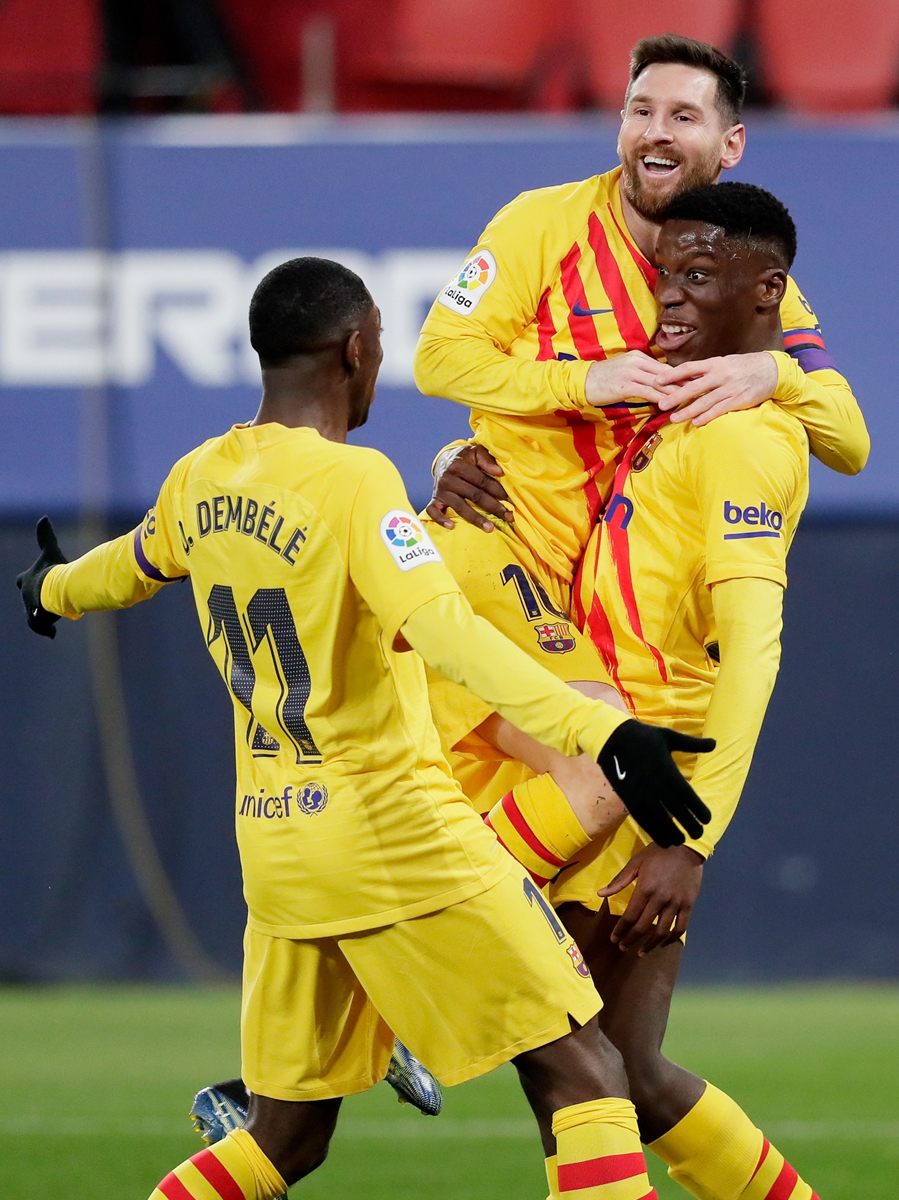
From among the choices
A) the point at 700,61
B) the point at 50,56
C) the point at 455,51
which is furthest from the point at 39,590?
the point at 455,51

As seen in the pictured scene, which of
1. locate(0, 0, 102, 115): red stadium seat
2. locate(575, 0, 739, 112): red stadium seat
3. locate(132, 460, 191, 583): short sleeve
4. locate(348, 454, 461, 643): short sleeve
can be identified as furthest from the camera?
locate(575, 0, 739, 112): red stadium seat

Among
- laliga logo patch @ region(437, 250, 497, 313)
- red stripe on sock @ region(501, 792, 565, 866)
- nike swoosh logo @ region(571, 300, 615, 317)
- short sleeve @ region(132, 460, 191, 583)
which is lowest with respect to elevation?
red stripe on sock @ region(501, 792, 565, 866)

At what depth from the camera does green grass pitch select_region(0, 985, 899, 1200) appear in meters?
4.78

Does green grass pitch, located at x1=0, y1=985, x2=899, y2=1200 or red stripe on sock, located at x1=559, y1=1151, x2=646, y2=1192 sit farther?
green grass pitch, located at x1=0, y1=985, x2=899, y2=1200

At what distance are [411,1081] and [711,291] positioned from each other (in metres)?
1.64

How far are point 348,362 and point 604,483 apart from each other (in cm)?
70

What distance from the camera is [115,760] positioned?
27.5ft

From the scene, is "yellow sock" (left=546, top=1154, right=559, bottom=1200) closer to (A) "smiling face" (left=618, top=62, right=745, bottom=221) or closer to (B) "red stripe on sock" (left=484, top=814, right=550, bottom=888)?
(B) "red stripe on sock" (left=484, top=814, right=550, bottom=888)

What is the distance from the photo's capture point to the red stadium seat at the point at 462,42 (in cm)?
959

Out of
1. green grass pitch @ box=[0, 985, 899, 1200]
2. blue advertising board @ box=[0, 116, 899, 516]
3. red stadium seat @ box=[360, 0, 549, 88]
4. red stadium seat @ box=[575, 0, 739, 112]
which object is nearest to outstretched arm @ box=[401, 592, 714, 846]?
green grass pitch @ box=[0, 985, 899, 1200]

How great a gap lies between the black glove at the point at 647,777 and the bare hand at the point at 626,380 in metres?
0.78

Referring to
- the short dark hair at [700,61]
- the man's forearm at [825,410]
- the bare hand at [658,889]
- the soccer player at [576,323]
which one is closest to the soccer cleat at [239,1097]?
the bare hand at [658,889]

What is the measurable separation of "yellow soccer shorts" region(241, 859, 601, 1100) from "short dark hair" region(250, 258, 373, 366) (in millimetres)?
956

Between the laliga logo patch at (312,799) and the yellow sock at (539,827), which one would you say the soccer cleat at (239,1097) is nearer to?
the yellow sock at (539,827)
